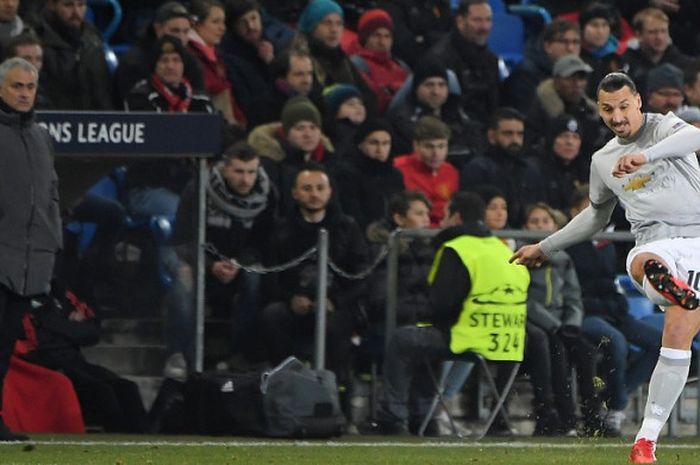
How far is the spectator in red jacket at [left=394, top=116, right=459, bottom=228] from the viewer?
15430 millimetres

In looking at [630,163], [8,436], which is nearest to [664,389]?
[630,163]

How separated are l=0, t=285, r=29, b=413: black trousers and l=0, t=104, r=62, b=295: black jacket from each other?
11 cm

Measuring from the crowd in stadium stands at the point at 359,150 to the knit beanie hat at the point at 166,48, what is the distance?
0.02 metres

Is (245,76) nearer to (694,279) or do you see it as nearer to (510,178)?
(510,178)

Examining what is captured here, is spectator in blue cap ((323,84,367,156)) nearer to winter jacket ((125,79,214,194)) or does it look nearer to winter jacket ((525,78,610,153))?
winter jacket ((525,78,610,153))

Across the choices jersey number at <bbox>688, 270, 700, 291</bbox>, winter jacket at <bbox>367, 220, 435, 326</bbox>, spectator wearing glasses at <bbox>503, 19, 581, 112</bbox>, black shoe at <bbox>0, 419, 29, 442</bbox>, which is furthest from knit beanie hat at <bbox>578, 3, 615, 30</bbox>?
jersey number at <bbox>688, 270, 700, 291</bbox>

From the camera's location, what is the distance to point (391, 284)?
550 inches

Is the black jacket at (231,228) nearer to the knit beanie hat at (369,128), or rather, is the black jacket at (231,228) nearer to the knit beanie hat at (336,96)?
the knit beanie hat at (369,128)

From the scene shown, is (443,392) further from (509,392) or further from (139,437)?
(139,437)

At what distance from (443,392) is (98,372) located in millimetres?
2351

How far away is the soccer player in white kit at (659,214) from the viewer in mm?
10219

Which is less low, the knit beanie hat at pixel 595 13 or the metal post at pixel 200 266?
the knit beanie hat at pixel 595 13

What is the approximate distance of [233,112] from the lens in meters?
16.4

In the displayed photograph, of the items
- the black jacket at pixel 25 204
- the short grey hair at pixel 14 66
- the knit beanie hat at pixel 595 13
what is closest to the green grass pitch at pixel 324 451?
the black jacket at pixel 25 204
